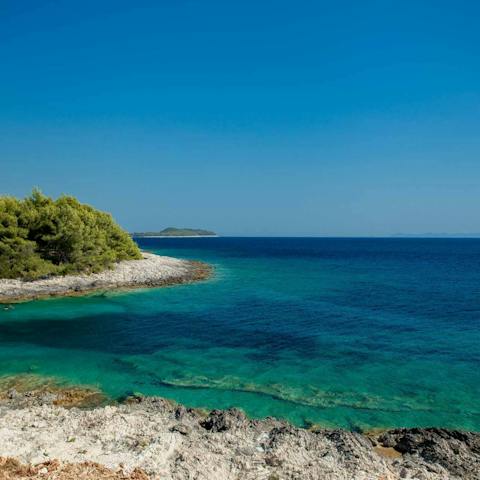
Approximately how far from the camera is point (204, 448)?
13.6m

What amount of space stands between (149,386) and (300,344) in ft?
38.9

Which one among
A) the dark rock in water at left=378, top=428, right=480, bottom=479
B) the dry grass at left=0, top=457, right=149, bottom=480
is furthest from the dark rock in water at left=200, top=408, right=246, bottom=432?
the dark rock in water at left=378, top=428, right=480, bottom=479

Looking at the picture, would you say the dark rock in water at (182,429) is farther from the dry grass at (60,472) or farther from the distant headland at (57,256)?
the distant headland at (57,256)

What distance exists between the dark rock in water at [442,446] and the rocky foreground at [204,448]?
0.03m

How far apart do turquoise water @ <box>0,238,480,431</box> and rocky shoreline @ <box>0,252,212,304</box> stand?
13.3 ft

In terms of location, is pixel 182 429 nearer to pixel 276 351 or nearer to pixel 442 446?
pixel 442 446

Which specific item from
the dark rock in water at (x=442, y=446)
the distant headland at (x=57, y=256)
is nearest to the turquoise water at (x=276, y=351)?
the dark rock in water at (x=442, y=446)

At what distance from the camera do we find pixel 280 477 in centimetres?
1209

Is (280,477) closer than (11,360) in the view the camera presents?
Yes


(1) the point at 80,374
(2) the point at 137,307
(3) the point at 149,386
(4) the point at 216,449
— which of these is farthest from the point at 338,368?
(2) the point at 137,307

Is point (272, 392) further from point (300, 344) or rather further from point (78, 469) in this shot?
point (78, 469)

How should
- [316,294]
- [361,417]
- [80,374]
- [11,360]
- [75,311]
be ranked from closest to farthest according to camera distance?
1. [361,417]
2. [80,374]
3. [11,360]
4. [75,311]
5. [316,294]

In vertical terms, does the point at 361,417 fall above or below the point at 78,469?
below

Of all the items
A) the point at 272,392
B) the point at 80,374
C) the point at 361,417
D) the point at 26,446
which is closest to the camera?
the point at 26,446
